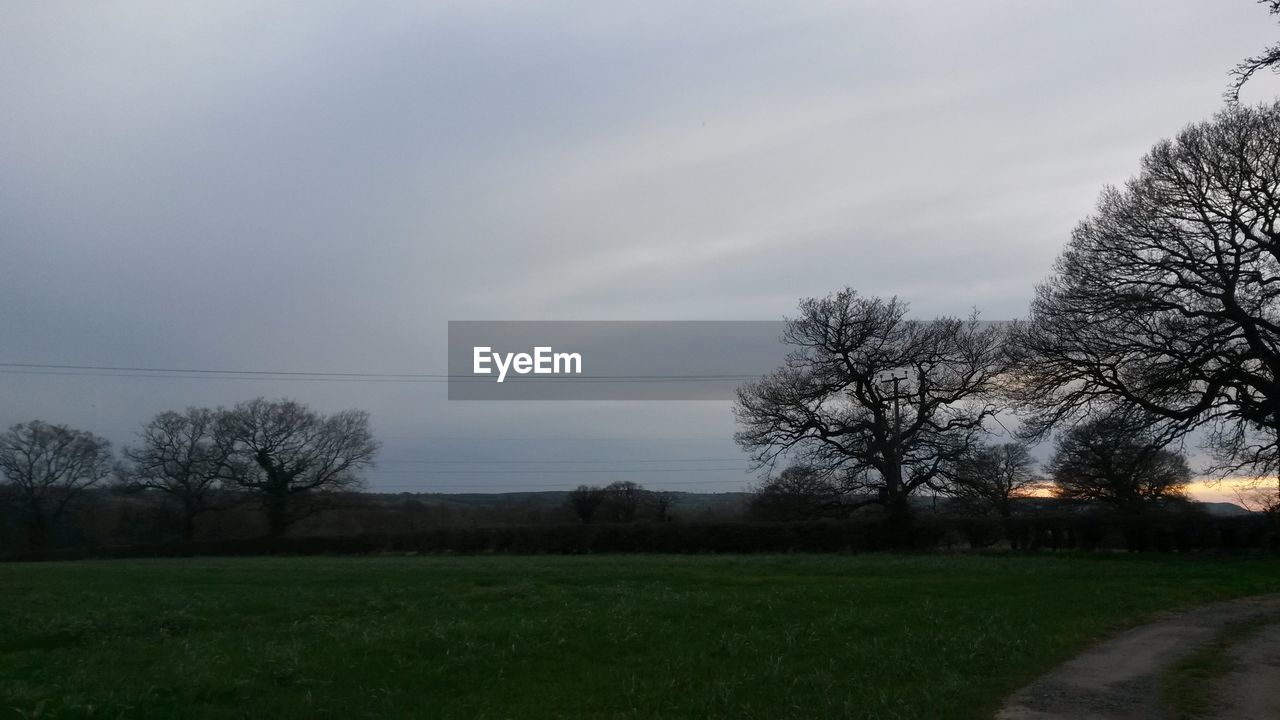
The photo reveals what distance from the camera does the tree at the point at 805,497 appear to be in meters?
49.2

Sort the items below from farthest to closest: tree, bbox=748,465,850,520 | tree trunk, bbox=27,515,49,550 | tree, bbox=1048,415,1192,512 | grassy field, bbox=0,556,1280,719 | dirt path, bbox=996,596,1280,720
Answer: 1. tree trunk, bbox=27,515,49,550
2. tree, bbox=748,465,850,520
3. tree, bbox=1048,415,1192,512
4. grassy field, bbox=0,556,1280,719
5. dirt path, bbox=996,596,1280,720

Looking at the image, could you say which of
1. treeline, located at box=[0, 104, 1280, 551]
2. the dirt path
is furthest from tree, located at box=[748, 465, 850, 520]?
the dirt path

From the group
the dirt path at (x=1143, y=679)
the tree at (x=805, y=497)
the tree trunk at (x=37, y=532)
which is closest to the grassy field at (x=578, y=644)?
the dirt path at (x=1143, y=679)

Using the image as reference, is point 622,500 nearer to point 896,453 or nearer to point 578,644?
point 896,453

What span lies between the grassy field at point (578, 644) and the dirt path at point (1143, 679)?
430mm

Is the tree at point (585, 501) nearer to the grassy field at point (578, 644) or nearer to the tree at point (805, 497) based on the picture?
the tree at point (805, 497)

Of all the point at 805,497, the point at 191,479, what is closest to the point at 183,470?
the point at 191,479

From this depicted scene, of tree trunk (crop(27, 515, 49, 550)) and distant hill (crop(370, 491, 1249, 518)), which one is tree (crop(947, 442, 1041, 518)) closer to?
distant hill (crop(370, 491, 1249, 518))

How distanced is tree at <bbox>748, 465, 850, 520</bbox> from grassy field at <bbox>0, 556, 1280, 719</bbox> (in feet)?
76.3

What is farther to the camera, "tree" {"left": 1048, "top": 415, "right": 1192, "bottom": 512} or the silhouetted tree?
the silhouetted tree

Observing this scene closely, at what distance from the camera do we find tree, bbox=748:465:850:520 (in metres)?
49.2

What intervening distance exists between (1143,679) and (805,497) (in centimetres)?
3999

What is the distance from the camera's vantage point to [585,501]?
222 feet

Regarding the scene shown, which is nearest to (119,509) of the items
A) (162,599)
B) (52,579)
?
(52,579)
